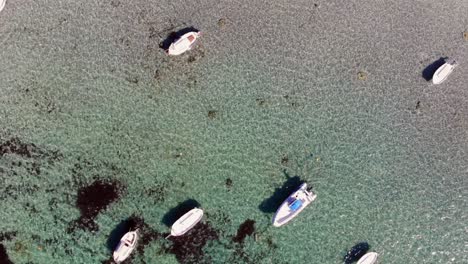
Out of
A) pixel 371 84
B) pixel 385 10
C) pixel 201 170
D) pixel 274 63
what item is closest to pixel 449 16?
pixel 385 10

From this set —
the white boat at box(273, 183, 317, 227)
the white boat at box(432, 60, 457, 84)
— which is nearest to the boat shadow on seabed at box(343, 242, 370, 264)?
the white boat at box(273, 183, 317, 227)

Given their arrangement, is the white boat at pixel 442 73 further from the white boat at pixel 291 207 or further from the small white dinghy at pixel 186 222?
the small white dinghy at pixel 186 222

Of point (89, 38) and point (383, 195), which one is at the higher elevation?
point (89, 38)

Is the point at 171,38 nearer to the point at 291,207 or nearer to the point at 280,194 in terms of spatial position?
the point at 280,194

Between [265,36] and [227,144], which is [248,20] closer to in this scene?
[265,36]

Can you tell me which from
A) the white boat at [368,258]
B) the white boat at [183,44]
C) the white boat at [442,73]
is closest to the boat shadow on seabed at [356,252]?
the white boat at [368,258]

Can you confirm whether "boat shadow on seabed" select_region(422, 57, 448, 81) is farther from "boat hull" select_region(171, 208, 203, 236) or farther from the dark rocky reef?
the dark rocky reef
